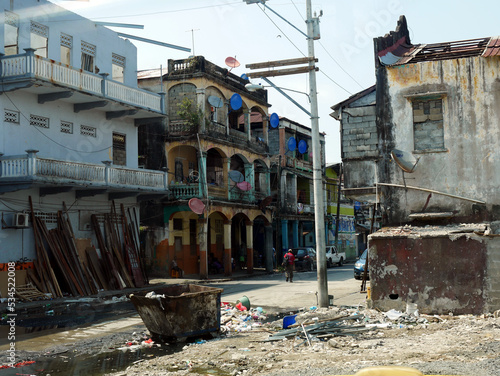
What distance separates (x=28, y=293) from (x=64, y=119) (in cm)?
806

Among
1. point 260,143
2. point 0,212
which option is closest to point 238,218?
point 260,143

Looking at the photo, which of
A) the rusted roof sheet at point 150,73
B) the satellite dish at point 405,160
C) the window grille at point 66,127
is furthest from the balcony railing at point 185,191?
the satellite dish at point 405,160

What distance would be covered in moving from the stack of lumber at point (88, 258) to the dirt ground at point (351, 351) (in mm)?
11868

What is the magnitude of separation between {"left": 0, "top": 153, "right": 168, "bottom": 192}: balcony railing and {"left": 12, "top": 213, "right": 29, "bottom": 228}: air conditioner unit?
1.55 meters

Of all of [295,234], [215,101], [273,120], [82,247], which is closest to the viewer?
[82,247]

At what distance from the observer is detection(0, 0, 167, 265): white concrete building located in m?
21.4

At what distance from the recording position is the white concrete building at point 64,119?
842 inches

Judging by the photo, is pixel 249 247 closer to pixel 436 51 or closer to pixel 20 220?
pixel 20 220

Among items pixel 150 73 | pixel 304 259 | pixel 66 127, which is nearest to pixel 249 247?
pixel 304 259

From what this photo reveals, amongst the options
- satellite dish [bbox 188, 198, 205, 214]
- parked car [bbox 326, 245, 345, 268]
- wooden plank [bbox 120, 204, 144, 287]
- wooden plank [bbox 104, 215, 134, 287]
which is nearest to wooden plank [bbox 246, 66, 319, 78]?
wooden plank [bbox 104, 215, 134, 287]

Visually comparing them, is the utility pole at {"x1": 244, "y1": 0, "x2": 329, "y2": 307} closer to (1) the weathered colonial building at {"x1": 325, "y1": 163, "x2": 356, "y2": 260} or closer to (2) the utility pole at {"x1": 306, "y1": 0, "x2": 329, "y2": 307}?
(2) the utility pole at {"x1": 306, "y1": 0, "x2": 329, "y2": 307}

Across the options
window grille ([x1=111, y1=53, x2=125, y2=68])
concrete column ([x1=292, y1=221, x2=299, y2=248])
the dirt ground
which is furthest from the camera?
concrete column ([x1=292, y1=221, x2=299, y2=248])

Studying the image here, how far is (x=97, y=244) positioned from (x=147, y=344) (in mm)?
14900

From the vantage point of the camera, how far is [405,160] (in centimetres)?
1506
